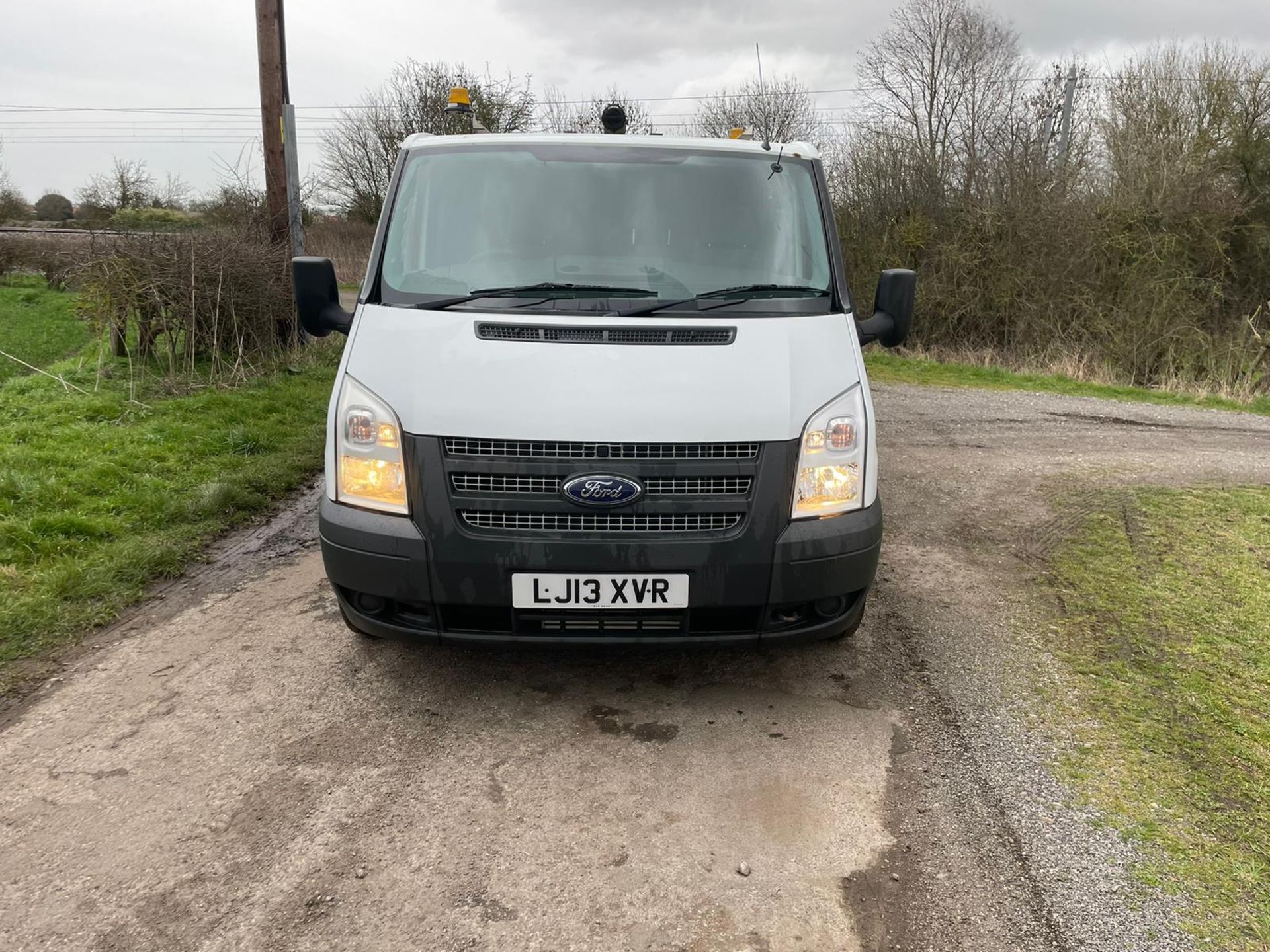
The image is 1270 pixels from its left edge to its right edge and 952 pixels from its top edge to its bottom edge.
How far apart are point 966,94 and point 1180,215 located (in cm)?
758

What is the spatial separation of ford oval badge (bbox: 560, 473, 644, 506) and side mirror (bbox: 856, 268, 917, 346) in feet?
5.17

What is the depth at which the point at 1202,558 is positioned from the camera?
17.1 ft

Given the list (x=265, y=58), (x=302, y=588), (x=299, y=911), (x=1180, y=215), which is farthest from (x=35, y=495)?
(x=1180, y=215)

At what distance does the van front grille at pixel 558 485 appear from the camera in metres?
3.05

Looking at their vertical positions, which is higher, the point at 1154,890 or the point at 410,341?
the point at 410,341

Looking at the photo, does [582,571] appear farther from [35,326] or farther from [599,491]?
[35,326]

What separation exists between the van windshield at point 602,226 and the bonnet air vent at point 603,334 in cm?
22

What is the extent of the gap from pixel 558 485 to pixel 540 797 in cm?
100

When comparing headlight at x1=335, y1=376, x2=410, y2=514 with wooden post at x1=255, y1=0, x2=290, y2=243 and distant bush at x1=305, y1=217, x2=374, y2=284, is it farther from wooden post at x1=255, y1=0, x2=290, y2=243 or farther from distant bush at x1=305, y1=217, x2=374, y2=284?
distant bush at x1=305, y1=217, x2=374, y2=284

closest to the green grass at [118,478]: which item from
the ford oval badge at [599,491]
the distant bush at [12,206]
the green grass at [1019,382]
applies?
the ford oval badge at [599,491]

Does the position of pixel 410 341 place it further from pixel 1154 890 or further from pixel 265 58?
pixel 265 58

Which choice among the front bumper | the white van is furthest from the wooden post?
the front bumper

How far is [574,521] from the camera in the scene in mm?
3068

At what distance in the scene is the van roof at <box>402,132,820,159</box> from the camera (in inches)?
158
